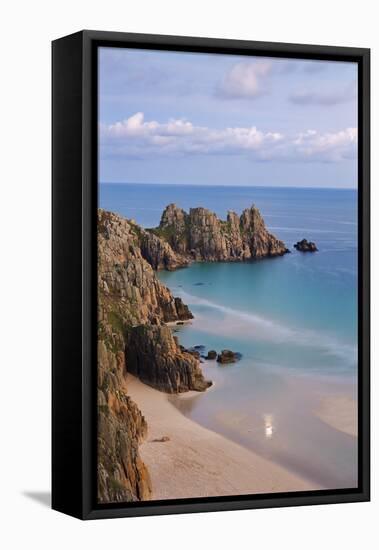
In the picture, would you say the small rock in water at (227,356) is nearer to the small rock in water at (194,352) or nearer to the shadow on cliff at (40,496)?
the small rock in water at (194,352)

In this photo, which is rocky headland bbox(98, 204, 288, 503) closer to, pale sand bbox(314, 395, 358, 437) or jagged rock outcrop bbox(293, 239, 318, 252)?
jagged rock outcrop bbox(293, 239, 318, 252)

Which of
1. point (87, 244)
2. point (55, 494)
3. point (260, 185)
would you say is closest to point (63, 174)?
point (87, 244)

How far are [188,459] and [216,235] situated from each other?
4.67 ft

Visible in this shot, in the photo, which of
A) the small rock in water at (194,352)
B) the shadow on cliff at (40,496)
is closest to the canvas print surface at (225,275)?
the small rock in water at (194,352)

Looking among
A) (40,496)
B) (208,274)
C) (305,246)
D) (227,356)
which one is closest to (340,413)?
(227,356)

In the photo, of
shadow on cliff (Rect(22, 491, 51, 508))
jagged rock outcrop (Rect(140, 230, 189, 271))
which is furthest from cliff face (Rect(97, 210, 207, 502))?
shadow on cliff (Rect(22, 491, 51, 508))

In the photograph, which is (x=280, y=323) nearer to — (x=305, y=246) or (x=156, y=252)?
(x=305, y=246)

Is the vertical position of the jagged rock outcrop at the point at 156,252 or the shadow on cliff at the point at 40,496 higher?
the jagged rock outcrop at the point at 156,252

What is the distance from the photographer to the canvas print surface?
10.6 m

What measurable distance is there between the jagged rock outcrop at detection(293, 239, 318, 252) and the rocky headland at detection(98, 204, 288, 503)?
0.41m

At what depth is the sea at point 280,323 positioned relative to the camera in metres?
10.8

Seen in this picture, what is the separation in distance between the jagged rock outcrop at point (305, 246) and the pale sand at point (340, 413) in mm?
958

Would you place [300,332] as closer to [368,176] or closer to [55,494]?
[368,176]

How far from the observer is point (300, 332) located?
Result: 437 inches
